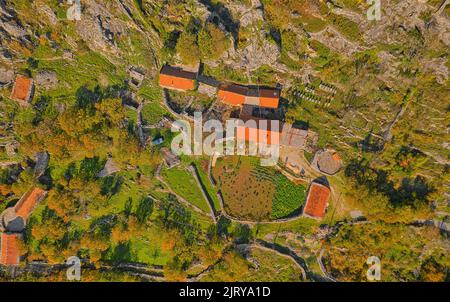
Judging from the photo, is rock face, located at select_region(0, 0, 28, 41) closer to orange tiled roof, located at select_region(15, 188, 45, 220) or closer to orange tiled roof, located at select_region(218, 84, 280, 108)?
orange tiled roof, located at select_region(15, 188, 45, 220)

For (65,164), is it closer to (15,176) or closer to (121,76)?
(15,176)

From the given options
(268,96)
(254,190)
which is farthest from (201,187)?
(268,96)

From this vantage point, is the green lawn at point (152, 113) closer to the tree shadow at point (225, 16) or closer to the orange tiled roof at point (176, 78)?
the orange tiled roof at point (176, 78)

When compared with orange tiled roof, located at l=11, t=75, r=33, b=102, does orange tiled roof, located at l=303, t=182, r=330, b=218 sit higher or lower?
lower

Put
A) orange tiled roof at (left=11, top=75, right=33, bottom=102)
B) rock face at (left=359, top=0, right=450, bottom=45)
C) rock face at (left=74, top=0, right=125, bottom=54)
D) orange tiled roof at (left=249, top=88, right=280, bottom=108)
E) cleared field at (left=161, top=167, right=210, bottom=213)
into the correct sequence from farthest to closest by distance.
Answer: cleared field at (left=161, top=167, right=210, bottom=213), orange tiled roof at (left=249, top=88, right=280, bottom=108), orange tiled roof at (left=11, top=75, right=33, bottom=102), rock face at (left=74, top=0, right=125, bottom=54), rock face at (left=359, top=0, right=450, bottom=45)

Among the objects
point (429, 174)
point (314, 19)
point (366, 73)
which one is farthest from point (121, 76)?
point (429, 174)

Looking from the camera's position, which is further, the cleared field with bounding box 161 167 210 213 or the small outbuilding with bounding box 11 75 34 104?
the cleared field with bounding box 161 167 210 213

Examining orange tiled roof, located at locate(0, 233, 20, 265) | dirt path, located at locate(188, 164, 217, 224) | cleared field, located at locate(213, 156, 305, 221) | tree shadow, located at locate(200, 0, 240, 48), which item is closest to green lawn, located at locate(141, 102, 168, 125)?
dirt path, located at locate(188, 164, 217, 224)

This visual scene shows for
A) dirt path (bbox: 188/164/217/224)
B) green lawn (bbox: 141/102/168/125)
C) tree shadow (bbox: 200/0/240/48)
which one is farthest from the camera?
dirt path (bbox: 188/164/217/224)
